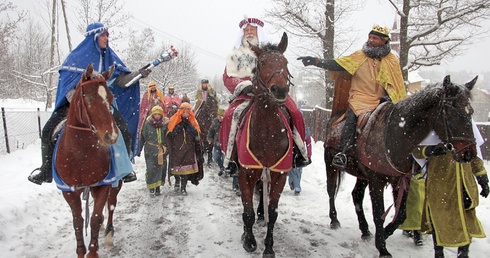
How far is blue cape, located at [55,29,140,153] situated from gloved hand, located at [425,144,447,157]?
407 cm

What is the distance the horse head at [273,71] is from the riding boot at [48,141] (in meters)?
2.47

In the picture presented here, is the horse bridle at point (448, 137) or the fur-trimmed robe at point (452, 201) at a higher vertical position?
the horse bridle at point (448, 137)

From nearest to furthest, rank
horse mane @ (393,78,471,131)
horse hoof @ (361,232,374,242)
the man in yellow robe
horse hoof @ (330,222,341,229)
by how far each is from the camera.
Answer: horse mane @ (393,78,471,131), the man in yellow robe, horse hoof @ (361,232,374,242), horse hoof @ (330,222,341,229)

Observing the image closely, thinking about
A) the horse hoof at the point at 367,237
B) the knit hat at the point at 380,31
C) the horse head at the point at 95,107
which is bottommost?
the horse hoof at the point at 367,237

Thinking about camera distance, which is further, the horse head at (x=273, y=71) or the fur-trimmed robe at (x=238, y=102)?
the fur-trimmed robe at (x=238, y=102)

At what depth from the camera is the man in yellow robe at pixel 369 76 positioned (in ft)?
15.5

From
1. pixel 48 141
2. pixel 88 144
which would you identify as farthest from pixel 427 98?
pixel 48 141

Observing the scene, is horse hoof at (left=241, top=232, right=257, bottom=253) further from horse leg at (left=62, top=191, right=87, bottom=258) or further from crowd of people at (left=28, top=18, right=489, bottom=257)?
horse leg at (left=62, top=191, right=87, bottom=258)

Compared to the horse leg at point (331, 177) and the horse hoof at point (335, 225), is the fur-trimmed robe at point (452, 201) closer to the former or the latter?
the horse hoof at point (335, 225)

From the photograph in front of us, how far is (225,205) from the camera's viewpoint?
673cm

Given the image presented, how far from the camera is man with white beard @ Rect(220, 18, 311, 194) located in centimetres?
463

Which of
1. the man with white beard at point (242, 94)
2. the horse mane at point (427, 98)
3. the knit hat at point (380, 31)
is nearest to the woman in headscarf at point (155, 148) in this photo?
the man with white beard at point (242, 94)

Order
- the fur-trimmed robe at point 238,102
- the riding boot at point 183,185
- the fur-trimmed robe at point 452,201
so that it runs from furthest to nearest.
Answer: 1. the riding boot at point 183,185
2. the fur-trimmed robe at point 238,102
3. the fur-trimmed robe at point 452,201

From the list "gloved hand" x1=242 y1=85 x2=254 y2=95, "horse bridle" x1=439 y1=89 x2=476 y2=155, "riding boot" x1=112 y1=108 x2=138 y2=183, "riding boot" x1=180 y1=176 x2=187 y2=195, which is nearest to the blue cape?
"riding boot" x1=112 y1=108 x2=138 y2=183
